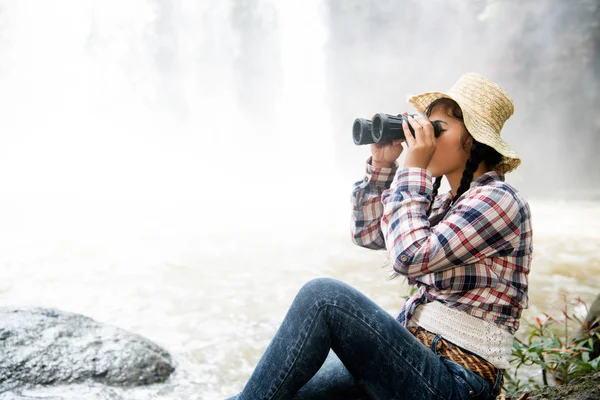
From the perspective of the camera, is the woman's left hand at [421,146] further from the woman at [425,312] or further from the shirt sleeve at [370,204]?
the shirt sleeve at [370,204]

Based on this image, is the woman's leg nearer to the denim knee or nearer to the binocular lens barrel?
the denim knee

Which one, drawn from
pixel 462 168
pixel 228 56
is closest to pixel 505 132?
pixel 228 56

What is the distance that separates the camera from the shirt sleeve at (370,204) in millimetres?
1738

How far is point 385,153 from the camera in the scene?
172 cm

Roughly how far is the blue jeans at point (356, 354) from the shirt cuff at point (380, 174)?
0.52 m

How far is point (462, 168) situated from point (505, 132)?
1396 centimetres

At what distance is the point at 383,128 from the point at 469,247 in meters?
0.47

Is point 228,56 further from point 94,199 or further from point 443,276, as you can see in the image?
point 443,276

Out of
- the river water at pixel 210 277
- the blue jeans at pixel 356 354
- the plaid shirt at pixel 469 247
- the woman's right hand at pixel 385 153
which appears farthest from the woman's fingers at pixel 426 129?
the river water at pixel 210 277

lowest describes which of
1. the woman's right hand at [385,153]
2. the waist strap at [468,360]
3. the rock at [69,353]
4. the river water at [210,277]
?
the river water at [210,277]

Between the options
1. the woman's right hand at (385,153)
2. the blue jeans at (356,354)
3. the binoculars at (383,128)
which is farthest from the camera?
the woman's right hand at (385,153)

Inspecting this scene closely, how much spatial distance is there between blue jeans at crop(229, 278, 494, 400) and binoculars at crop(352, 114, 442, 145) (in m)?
0.51

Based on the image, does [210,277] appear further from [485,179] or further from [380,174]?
[485,179]

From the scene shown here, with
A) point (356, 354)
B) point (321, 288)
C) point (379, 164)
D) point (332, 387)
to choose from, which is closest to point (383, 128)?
point (379, 164)
